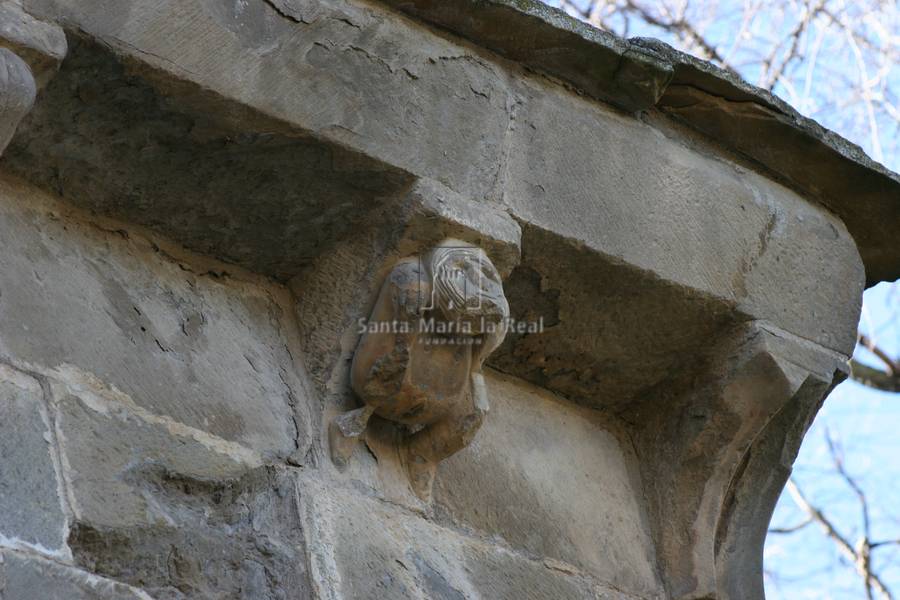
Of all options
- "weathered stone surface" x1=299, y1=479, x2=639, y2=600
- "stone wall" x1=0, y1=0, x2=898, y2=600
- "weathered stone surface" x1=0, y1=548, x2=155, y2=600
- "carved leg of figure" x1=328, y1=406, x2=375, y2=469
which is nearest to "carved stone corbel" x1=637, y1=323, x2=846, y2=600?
"stone wall" x1=0, y1=0, x2=898, y2=600

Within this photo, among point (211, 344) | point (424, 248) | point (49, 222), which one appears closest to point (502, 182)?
point (424, 248)

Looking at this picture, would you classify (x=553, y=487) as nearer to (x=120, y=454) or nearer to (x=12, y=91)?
(x=120, y=454)

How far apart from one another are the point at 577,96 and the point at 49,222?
1109 mm

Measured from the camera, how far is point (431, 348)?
3049 mm

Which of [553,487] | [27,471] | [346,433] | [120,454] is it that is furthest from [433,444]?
[27,471]

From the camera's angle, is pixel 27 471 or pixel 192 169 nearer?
pixel 27 471

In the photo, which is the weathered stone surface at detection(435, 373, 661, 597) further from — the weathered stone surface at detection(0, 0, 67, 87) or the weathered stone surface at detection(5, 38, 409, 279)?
the weathered stone surface at detection(0, 0, 67, 87)

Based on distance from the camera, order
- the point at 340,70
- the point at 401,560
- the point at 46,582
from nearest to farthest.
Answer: the point at 46,582 → the point at 401,560 → the point at 340,70

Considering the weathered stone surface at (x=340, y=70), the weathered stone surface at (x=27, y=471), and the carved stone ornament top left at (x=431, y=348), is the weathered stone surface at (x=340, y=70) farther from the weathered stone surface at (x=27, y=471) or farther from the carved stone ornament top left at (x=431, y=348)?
the weathered stone surface at (x=27, y=471)

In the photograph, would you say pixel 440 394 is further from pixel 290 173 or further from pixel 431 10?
pixel 431 10

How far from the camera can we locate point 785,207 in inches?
144

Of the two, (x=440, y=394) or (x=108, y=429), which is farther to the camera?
(x=440, y=394)

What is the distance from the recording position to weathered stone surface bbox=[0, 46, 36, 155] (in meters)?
2.68

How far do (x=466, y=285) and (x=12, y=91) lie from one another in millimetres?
853
